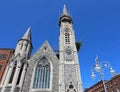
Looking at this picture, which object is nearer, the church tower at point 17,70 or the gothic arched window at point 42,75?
the church tower at point 17,70

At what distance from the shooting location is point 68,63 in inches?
1000

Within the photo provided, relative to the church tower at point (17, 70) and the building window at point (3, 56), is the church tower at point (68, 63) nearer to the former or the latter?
the church tower at point (17, 70)

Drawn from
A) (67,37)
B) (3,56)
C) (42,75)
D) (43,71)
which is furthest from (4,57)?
(67,37)

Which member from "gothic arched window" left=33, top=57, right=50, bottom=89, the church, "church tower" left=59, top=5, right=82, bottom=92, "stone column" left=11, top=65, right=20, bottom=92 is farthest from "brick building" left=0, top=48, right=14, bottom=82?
"church tower" left=59, top=5, right=82, bottom=92

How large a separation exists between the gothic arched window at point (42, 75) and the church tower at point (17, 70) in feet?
7.62

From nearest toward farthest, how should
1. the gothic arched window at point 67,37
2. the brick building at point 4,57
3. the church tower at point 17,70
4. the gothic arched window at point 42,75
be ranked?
the church tower at point 17,70
the gothic arched window at point 42,75
the brick building at point 4,57
the gothic arched window at point 67,37

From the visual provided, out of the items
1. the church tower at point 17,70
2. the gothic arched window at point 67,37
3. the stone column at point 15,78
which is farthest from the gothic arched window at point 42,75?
the gothic arched window at point 67,37

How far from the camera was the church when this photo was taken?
70.9 feet

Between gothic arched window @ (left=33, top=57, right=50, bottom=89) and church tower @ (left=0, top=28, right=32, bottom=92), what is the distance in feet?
7.62

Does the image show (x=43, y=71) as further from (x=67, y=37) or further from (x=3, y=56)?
(x=3, y=56)

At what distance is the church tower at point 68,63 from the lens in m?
21.9

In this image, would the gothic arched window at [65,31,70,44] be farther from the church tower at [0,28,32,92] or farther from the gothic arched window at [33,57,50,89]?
the church tower at [0,28,32,92]

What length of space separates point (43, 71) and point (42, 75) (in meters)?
0.89

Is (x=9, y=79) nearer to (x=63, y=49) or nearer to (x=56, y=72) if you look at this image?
(x=56, y=72)
